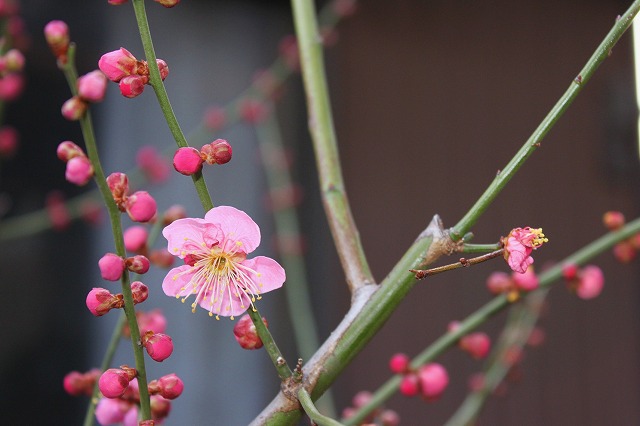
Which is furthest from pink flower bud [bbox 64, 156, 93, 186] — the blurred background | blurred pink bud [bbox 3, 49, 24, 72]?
the blurred background

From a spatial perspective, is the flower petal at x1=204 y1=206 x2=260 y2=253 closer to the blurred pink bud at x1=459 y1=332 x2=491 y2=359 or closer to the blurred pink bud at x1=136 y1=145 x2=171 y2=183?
the blurred pink bud at x1=459 y1=332 x2=491 y2=359

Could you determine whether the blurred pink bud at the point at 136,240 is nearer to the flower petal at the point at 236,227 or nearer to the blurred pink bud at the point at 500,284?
the flower petal at the point at 236,227

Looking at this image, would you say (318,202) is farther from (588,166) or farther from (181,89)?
(588,166)

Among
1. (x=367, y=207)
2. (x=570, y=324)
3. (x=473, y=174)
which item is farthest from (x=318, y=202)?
(x=570, y=324)

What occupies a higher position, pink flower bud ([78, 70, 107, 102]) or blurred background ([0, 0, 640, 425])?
blurred background ([0, 0, 640, 425])

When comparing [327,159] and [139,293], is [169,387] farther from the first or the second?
[327,159]
